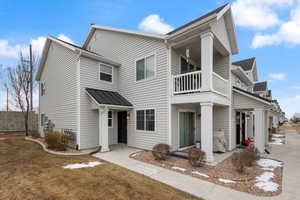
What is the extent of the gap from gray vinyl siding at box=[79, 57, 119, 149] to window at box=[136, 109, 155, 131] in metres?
2.62

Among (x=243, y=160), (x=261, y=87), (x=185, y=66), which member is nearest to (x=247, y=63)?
(x=261, y=87)

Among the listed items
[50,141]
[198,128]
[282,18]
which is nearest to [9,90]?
[50,141]

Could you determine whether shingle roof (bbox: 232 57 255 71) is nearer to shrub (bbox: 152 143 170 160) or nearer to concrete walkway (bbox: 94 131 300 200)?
concrete walkway (bbox: 94 131 300 200)

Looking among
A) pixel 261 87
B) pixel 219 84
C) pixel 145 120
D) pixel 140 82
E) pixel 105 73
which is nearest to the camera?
pixel 219 84

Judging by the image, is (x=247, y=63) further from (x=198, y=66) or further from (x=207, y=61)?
(x=207, y=61)

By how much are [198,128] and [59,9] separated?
13705 millimetres

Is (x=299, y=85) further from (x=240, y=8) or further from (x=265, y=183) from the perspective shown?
(x=265, y=183)

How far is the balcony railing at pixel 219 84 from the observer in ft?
27.2

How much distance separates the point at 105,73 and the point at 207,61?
22.4 feet

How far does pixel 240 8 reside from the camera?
11.4 metres

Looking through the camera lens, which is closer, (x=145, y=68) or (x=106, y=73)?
(x=145, y=68)

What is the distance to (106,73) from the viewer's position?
1140 centimetres

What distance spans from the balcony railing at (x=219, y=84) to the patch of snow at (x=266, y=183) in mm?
4110

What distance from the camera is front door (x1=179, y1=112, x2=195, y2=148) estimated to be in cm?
968
